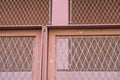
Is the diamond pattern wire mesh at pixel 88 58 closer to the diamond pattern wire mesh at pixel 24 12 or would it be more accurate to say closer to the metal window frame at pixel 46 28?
the metal window frame at pixel 46 28

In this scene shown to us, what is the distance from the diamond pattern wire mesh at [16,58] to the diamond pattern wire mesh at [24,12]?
4.70 feet

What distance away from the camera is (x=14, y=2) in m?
3.54

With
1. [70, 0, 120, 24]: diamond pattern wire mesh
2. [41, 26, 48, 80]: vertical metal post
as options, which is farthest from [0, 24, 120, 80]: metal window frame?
[70, 0, 120, 24]: diamond pattern wire mesh

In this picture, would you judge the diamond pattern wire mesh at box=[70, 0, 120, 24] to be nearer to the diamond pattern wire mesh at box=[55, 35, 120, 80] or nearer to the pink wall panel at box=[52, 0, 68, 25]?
the pink wall panel at box=[52, 0, 68, 25]

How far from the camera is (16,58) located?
200 cm

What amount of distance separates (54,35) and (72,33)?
13cm

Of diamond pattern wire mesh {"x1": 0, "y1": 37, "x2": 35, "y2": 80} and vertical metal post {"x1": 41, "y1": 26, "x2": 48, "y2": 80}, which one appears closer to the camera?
vertical metal post {"x1": 41, "y1": 26, "x2": 48, "y2": 80}

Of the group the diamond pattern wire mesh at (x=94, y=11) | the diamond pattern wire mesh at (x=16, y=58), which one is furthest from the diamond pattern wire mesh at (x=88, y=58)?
the diamond pattern wire mesh at (x=94, y=11)

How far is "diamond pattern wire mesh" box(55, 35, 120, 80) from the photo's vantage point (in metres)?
1.89

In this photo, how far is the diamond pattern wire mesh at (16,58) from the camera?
6.27ft

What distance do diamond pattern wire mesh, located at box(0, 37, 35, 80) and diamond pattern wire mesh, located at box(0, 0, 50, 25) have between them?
1432 mm

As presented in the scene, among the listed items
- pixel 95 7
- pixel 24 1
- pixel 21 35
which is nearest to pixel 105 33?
pixel 21 35

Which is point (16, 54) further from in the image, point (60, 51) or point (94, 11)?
point (94, 11)

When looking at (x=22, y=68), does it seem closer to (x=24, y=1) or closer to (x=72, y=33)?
(x=72, y=33)
